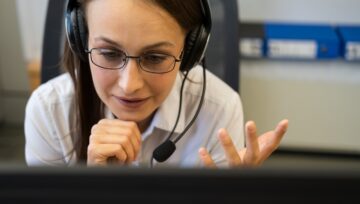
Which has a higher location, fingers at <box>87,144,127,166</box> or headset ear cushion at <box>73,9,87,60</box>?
headset ear cushion at <box>73,9,87,60</box>

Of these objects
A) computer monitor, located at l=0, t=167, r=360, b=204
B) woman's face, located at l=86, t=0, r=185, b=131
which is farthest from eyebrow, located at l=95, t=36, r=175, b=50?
computer monitor, located at l=0, t=167, r=360, b=204

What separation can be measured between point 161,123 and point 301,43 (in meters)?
1.04

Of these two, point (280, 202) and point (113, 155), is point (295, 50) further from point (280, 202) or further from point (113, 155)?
point (280, 202)

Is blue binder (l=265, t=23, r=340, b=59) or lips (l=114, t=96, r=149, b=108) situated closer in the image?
lips (l=114, t=96, r=149, b=108)

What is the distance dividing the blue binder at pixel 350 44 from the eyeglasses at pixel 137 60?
1.21 m

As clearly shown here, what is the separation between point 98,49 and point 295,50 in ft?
3.99

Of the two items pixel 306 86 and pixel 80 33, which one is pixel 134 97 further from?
pixel 306 86

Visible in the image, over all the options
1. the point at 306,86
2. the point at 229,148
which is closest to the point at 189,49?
the point at 229,148

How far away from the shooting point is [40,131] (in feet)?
3.28

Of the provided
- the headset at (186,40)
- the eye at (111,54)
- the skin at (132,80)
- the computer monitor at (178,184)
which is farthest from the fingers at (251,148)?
the computer monitor at (178,184)

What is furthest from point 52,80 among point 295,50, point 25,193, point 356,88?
point 356,88

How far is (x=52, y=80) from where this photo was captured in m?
1.08

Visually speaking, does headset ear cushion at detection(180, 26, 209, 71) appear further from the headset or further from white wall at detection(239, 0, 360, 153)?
white wall at detection(239, 0, 360, 153)

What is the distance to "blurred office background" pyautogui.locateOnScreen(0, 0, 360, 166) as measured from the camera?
1858 millimetres
